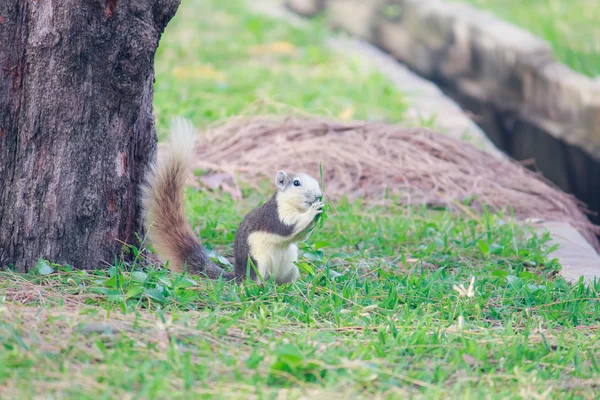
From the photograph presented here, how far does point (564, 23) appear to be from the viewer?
32.8ft

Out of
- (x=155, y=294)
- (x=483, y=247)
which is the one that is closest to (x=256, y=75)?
(x=483, y=247)

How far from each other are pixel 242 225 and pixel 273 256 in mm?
218

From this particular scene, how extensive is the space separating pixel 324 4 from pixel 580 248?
343 inches

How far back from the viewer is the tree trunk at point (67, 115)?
11.1 ft

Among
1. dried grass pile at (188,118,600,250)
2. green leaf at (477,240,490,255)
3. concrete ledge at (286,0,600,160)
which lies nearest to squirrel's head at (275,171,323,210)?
green leaf at (477,240,490,255)

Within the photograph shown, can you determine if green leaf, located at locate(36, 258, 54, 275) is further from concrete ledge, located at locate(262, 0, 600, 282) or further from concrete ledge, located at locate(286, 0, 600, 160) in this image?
concrete ledge, located at locate(286, 0, 600, 160)

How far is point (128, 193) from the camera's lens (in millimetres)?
3699

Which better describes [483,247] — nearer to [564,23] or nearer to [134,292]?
[134,292]

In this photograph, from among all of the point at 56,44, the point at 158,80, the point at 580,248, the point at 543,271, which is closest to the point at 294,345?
the point at 56,44

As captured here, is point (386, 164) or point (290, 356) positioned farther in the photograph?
point (386, 164)

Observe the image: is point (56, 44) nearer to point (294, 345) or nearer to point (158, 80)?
point (294, 345)

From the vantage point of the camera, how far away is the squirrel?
3639 mm

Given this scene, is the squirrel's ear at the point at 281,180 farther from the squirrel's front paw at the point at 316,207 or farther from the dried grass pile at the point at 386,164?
the dried grass pile at the point at 386,164

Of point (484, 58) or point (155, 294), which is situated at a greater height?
point (484, 58)
